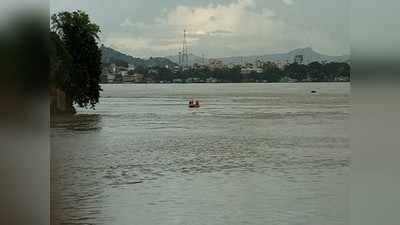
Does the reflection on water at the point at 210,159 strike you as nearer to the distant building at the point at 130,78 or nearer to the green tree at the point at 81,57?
the distant building at the point at 130,78

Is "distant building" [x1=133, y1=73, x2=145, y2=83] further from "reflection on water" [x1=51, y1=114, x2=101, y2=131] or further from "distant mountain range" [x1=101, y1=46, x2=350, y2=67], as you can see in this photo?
"reflection on water" [x1=51, y1=114, x2=101, y2=131]

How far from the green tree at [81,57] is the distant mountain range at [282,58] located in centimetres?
81

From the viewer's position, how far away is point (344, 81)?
3066 millimetres

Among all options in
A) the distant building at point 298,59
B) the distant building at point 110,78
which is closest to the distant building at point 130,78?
the distant building at point 110,78

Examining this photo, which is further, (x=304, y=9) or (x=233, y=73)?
(x=233, y=73)

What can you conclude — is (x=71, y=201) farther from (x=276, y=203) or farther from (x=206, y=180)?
(x=276, y=203)

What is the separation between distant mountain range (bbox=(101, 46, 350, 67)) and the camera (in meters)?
3.08

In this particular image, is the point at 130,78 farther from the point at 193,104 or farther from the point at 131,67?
the point at 193,104

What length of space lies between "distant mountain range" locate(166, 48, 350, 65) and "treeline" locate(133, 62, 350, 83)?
0.11 feet

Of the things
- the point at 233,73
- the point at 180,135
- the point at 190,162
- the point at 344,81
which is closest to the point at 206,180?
the point at 190,162

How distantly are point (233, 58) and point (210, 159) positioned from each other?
687 mm

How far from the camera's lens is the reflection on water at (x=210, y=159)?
3.17 m
